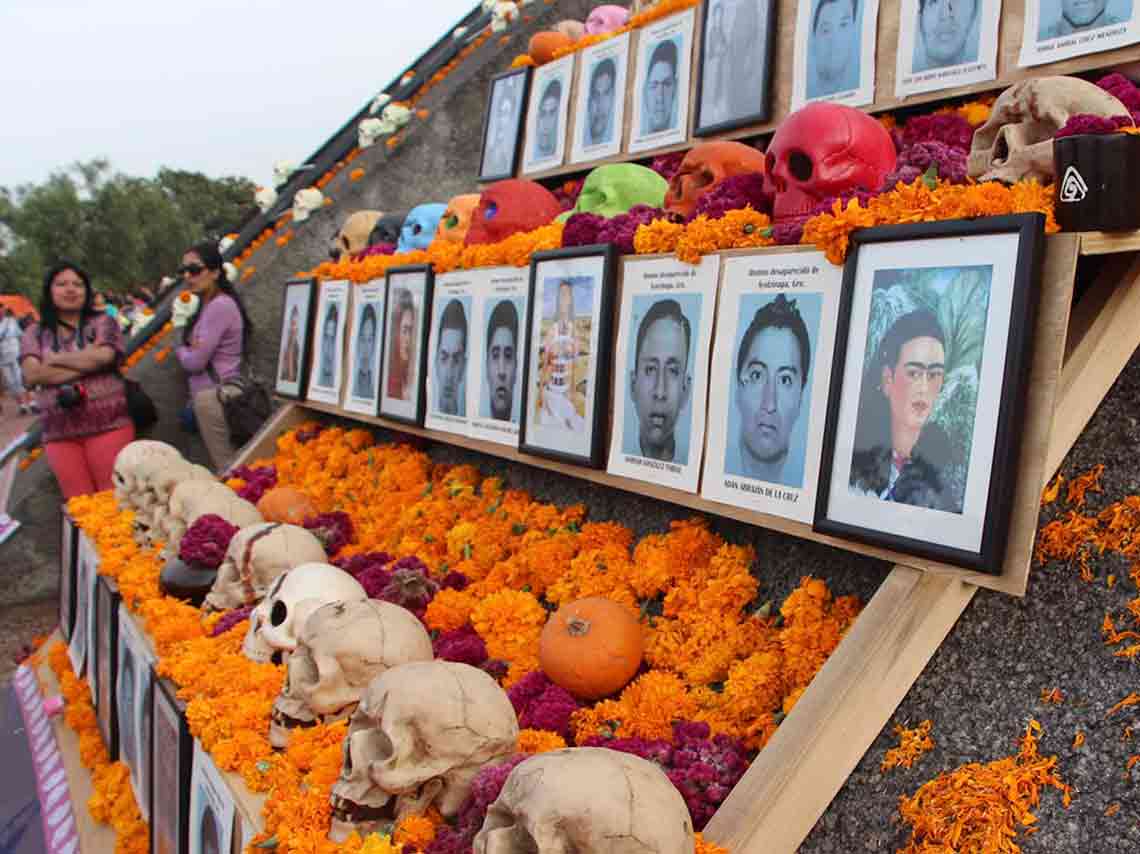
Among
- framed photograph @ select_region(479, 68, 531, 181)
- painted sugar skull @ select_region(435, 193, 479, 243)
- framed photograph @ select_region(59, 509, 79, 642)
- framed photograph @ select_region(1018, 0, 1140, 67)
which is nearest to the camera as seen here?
framed photograph @ select_region(1018, 0, 1140, 67)

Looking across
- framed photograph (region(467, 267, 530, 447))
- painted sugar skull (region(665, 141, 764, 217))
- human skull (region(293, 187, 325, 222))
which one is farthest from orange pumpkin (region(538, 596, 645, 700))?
human skull (region(293, 187, 325, 222))

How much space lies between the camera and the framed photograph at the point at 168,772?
8.70 feet

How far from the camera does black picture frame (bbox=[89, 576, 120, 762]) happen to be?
377 cm

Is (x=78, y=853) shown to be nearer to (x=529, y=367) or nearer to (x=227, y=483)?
(x=227, y=483)

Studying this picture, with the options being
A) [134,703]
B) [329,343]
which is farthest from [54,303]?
[134,703]

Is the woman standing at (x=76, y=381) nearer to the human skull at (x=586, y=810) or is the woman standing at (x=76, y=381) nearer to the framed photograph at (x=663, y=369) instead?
the framed photograph at (x=663, y=369)

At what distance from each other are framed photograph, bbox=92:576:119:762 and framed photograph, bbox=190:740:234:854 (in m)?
1.37

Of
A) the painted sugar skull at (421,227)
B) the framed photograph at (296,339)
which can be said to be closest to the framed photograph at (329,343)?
the framed photograph at (296,339)

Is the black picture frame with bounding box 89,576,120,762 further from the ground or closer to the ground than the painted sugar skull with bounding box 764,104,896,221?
closer to the ground

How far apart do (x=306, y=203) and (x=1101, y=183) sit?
19.7ft

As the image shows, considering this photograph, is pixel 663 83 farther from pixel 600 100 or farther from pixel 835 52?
pixel 835 52

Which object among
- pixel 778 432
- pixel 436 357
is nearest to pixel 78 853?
pixel 436 357

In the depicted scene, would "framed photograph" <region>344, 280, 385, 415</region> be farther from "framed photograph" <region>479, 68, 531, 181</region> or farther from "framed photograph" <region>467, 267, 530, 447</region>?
"framed photograph" <region>479, 68, 531, 181</region>

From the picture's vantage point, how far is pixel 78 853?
135 inches
